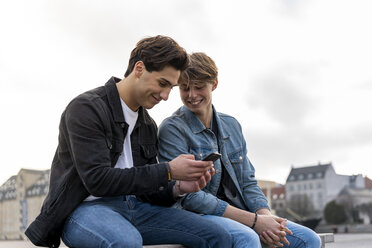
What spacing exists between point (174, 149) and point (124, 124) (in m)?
0.51

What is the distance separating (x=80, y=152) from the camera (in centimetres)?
215

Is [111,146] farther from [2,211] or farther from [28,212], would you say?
[2,211]

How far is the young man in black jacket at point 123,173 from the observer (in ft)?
7.04

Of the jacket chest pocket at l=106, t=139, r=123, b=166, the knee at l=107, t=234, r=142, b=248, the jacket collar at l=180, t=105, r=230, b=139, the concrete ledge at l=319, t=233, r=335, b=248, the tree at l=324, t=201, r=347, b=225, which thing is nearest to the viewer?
the knee at l=107, t=234, r=142, b=248

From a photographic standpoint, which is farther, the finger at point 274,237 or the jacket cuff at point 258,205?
the jacket cuff at point 258,205

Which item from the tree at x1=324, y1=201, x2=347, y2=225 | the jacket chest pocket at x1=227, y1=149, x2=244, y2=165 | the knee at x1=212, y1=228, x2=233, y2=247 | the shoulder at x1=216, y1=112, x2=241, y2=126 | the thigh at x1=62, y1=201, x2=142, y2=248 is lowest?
the tree at x1=324, y1=201, x2=347, y2=225

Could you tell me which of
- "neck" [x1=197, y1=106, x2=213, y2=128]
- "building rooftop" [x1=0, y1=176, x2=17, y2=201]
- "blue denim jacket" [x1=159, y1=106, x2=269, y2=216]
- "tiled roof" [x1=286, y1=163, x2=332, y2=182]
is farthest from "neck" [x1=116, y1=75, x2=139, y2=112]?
"building rooftop" [x1=0, y1=176, x2=17, y2=201]

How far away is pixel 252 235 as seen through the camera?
249 cm

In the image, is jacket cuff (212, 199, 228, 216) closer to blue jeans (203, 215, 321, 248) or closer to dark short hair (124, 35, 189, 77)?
blue jeans (203, 215, 321, 248)

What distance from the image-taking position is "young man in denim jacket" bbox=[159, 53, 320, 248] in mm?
2773

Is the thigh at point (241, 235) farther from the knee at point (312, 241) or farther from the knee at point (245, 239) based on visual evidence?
the knee at point (312, 241)

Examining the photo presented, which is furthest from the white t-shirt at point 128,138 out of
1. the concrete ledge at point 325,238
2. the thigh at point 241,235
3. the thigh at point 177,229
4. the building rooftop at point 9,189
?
the building rooftop at point 9,189

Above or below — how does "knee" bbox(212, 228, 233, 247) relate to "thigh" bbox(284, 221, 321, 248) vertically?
above

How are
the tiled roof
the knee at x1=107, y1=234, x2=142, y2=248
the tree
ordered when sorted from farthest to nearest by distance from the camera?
the tiled roof < the tree < the knee at x1=107, y1=234, x2=142, y2=248
